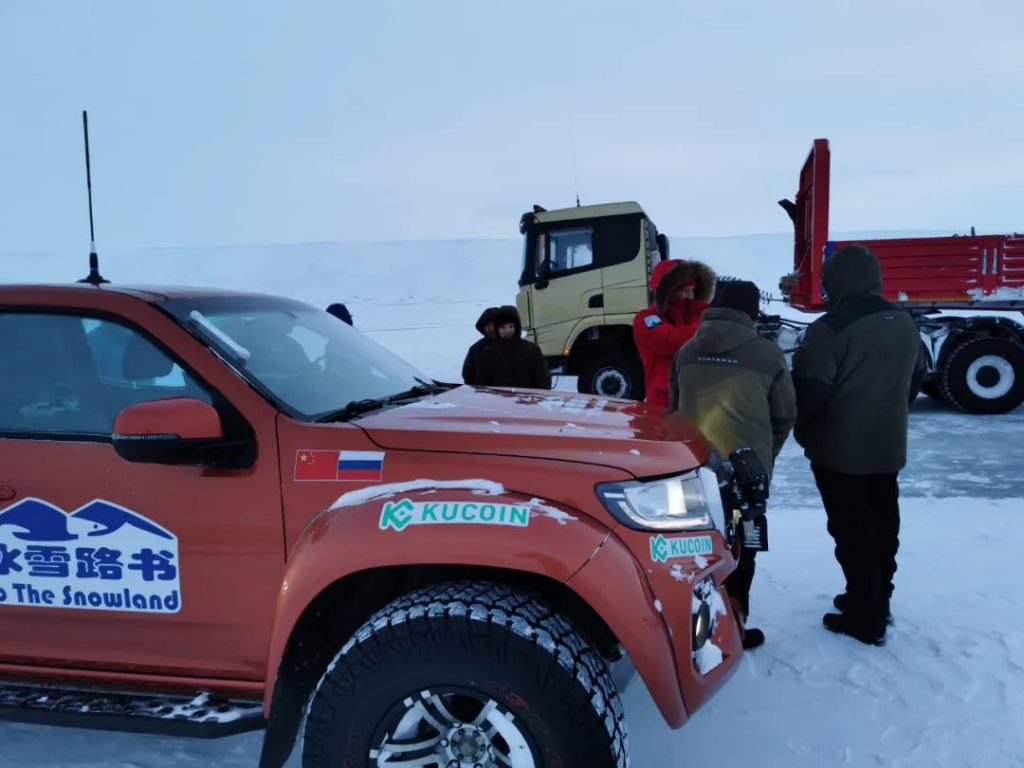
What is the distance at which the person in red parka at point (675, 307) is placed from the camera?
4090 mm

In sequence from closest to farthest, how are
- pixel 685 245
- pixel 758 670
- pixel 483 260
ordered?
pixel 758 670, pixel 483 260, pixel 685 245

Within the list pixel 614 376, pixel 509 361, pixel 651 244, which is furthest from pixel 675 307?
pixel 651 244

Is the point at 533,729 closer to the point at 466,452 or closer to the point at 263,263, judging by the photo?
the point at 466,452

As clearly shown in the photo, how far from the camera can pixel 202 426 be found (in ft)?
6.92

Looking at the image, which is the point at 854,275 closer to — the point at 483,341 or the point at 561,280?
the point at 483,341

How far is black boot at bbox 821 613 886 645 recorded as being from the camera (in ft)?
11.5

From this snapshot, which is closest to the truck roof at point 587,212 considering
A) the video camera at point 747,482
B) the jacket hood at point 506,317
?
the jacket hood at point 506,317

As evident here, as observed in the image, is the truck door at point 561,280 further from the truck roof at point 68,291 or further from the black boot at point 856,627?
the truck roof at point 68,291

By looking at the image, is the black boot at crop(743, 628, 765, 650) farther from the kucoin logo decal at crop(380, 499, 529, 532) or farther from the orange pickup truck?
the kucoin logo decal at crop(380, 499, 529, 532)

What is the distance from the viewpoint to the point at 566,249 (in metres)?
9.90

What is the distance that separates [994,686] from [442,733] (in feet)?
7.88

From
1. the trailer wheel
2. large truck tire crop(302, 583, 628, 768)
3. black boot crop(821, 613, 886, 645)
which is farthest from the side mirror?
the trailer wheel

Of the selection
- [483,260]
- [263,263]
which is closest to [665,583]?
[483,260]

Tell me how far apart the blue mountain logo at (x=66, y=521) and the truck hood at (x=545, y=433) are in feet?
2.33
